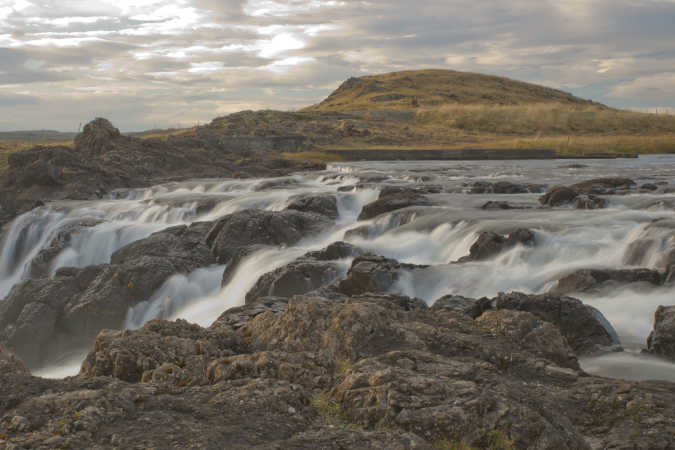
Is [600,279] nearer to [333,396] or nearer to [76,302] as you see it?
[333,396]

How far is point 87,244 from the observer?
27.6 meters

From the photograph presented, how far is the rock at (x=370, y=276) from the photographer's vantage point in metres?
14.7

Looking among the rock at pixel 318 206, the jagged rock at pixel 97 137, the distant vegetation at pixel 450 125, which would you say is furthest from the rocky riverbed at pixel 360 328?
the distant vegetation at pixel 450 125

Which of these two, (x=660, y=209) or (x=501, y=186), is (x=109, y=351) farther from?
(x=501, y=186)

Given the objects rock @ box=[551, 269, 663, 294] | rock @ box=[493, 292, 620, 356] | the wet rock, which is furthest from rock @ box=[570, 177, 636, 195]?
rock @ box=[493, 292, 620, 356]

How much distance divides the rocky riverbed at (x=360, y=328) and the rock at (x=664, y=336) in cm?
3

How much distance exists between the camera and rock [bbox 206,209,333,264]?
2191 cm

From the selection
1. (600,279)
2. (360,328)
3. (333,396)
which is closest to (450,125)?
(600,279)

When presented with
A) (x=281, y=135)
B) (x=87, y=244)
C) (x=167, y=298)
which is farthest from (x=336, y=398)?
(x=281, y=135)

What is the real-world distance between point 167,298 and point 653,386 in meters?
15.4

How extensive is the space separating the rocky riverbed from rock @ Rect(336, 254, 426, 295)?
2.7 inches

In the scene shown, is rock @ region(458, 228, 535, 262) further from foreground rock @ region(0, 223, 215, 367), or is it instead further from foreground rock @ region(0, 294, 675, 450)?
foreground rock @ region(0, 294, 675, 450)

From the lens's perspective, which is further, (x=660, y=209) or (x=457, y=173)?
(x=457, y=173)

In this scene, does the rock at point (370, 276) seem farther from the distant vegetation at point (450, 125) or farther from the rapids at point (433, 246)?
the distant vegetation at point (450, 125)
